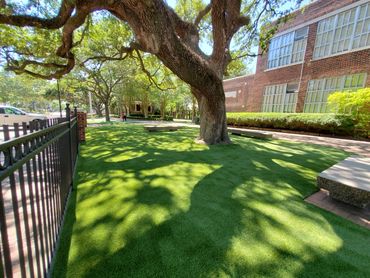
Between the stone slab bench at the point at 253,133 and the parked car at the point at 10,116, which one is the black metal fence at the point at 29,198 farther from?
the parked car at the point at 10,116

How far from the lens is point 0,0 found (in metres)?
4.41

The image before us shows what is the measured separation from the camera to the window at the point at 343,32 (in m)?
10.9

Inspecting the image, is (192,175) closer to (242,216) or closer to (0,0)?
(242,216)

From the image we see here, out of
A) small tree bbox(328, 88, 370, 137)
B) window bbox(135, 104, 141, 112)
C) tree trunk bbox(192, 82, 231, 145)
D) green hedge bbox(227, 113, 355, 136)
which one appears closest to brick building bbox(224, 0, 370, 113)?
small tree bbox(328, 88, 370, 137)

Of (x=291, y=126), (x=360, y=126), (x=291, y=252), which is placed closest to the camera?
(x=291, y=252)

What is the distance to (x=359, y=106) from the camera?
9312mm

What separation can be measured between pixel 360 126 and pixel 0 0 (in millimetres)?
14295

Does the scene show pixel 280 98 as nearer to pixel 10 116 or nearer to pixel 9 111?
pixel 10 116

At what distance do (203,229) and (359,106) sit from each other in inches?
451

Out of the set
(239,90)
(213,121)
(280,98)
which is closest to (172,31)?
(213,121)

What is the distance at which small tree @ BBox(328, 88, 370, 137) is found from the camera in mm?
9031

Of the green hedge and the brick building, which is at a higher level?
the brick building

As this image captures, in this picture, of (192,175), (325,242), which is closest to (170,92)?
(192,175)

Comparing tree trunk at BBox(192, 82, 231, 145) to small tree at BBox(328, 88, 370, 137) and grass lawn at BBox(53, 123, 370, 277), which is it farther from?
small tree at BBox(328, 88, 370, 137)
